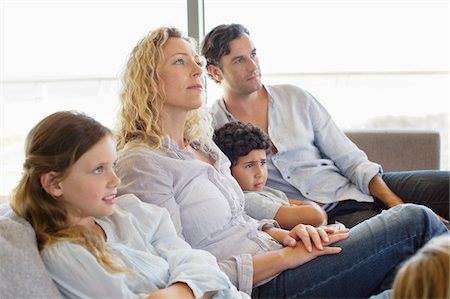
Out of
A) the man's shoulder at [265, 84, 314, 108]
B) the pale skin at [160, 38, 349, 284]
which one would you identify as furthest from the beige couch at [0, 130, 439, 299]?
the man's shoulder at [265, 84, 314, 108]

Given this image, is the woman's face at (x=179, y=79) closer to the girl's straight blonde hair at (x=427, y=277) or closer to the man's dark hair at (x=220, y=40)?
the man's dark hair at (x=220, y=40)

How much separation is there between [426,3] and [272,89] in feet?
16.8

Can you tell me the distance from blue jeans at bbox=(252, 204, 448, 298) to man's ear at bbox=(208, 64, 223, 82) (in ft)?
3.07

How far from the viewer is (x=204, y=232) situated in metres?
1.74

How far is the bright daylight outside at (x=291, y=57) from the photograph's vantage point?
545 centimetres

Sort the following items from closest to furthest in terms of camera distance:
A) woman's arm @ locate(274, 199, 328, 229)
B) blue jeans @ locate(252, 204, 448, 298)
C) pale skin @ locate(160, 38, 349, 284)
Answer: blue jeans @ locate(252, 204, 448, 298) → pale skin @ locate(160, 38, 349, 284) → woman's arm @ locate(274, 199, 328, 229)

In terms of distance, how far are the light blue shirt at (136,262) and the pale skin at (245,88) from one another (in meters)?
0.91

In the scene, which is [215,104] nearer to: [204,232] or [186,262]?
[204,232]

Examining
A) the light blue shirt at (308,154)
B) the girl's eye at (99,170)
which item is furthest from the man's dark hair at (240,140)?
the girl's eye at (99,170)

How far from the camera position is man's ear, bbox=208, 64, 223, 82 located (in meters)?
2.45

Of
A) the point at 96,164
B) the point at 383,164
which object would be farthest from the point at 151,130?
the point at 383,164

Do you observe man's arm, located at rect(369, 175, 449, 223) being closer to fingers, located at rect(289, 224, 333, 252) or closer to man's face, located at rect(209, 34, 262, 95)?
man's face, located at rect(209, 34, 262, 95)

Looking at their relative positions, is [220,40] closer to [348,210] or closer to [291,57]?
[348,210]

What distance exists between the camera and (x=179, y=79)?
184 cm
